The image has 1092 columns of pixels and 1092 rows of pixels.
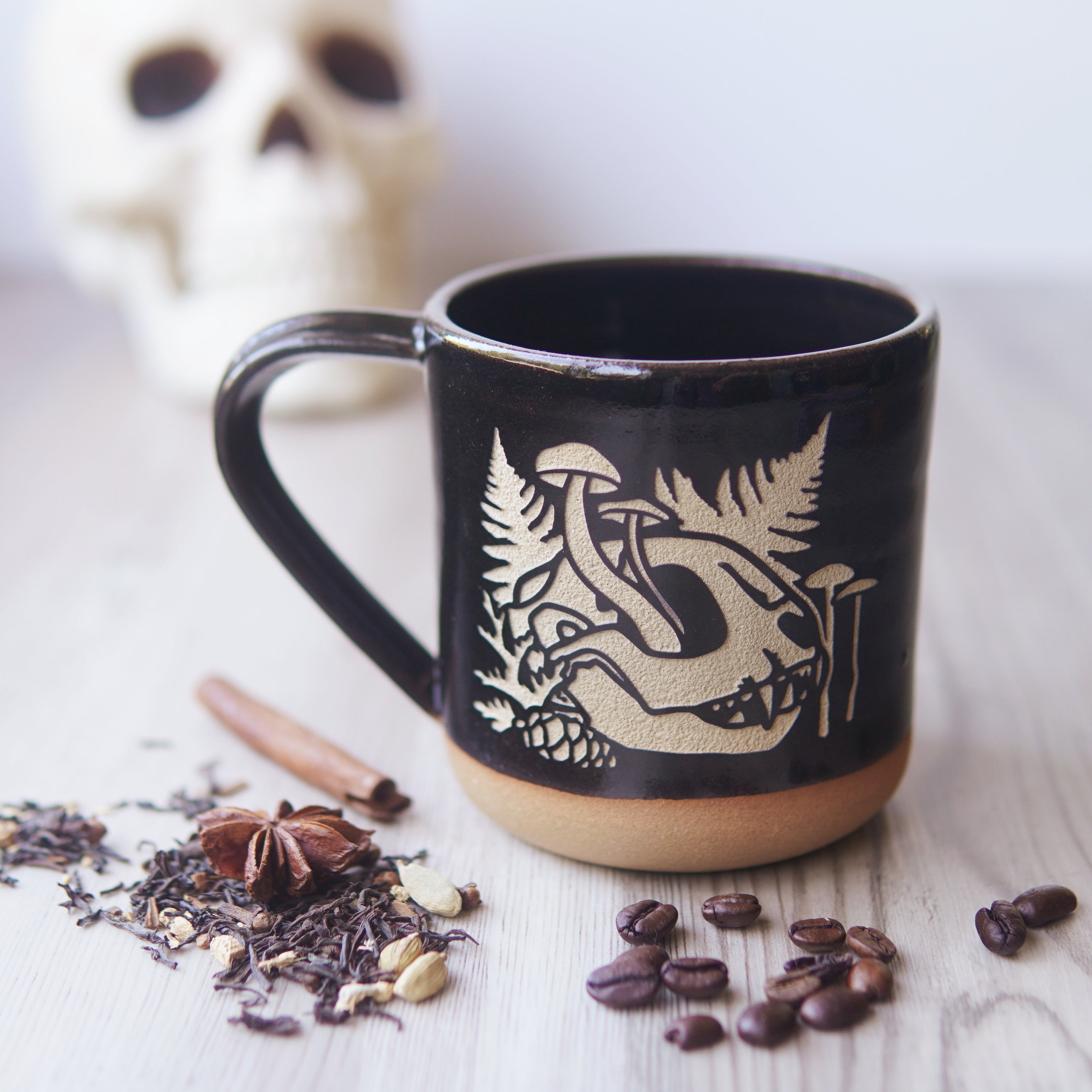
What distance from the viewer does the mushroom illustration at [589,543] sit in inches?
25.2

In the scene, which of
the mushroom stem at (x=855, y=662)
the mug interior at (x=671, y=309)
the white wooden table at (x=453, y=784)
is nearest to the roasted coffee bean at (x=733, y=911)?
the white wooden table at (x=453, y=784)

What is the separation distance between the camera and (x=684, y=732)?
67 cm

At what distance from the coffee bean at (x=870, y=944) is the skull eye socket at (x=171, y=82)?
143cm

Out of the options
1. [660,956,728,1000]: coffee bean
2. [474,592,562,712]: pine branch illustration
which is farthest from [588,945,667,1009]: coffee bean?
[474,592,562,712]: pine branch illustration

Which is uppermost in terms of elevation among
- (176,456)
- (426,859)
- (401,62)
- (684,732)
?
(401,62)

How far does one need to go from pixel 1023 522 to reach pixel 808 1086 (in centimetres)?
88

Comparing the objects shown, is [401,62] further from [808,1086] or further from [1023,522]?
[808,1086]

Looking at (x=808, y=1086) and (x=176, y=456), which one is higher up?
(x=808, y=1086)

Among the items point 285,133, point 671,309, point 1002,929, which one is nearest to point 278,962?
point 1002,929

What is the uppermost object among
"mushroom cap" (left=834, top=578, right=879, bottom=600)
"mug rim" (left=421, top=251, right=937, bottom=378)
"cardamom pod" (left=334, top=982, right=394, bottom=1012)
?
"mug rim" (left=421, top=251, right=937, bottom=378)

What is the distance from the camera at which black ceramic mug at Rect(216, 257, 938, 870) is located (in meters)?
0.63

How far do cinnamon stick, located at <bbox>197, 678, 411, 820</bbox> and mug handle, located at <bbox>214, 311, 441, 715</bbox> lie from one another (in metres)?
0.07

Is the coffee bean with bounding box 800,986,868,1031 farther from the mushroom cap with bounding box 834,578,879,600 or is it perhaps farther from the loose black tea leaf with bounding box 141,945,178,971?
the loose black tea leaf with bounding box 141,945,178,971

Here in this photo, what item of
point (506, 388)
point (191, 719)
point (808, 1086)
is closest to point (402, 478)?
point (191, 719)
